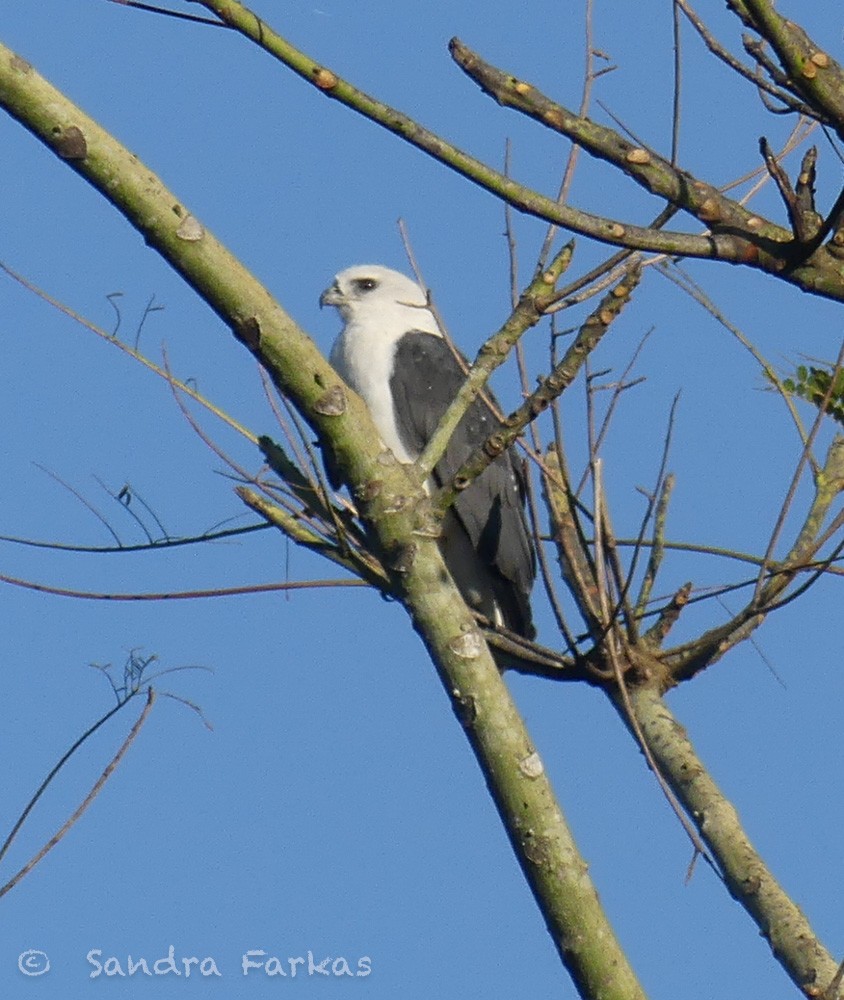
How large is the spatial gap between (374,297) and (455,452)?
3.91ft

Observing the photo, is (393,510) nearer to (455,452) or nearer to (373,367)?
(455,452)

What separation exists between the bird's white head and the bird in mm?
61

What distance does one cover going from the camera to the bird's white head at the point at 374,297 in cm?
745

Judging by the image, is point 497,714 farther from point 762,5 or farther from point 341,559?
point 762,5

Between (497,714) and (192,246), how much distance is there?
1.03m

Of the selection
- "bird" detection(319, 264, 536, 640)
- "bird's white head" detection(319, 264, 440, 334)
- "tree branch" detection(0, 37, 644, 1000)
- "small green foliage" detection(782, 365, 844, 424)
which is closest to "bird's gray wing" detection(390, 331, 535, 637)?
"bird" detection(319, 264, 536, 640)

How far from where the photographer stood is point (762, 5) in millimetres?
2117

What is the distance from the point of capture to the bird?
681 centimetres

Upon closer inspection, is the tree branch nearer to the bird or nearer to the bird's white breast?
the bird

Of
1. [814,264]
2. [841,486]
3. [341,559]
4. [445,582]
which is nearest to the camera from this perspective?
[814,264]

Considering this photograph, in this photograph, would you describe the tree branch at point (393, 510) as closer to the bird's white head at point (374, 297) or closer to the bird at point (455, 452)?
the bird at point (455, 452)

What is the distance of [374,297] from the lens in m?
7.54

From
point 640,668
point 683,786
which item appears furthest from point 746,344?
point 683,786

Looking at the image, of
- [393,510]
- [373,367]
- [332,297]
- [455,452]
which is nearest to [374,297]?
[332,297]
